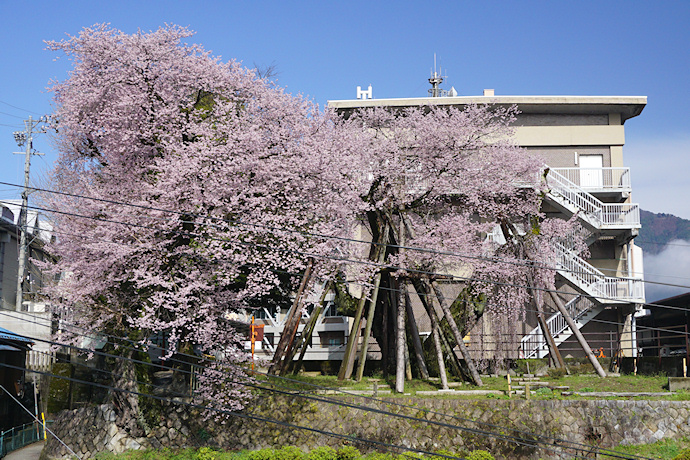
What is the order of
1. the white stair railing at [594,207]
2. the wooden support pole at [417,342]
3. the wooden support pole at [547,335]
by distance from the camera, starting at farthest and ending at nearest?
1. the white stair railing at [594,207]
2. the wooden support pole at [547,335]
3. the wooden support pole at [417,342]

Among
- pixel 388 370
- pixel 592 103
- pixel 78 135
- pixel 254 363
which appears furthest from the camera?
pixel 592 103

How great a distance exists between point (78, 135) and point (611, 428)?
20.5 meters

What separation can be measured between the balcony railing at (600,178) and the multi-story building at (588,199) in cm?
5

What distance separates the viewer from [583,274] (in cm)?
3378

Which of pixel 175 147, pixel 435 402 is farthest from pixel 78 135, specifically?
pixel 435 402

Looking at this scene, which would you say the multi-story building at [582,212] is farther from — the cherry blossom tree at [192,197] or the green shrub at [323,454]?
the green shrub at [323,454]

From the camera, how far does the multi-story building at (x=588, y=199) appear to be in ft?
110

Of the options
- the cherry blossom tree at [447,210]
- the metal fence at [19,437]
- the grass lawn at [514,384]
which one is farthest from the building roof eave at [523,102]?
the metal fence at [19,437]

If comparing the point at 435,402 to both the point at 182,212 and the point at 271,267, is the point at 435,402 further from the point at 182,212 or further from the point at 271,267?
the point at 182,212

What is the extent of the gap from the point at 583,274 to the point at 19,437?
2701cm

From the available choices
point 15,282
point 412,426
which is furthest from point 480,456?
point 15,282

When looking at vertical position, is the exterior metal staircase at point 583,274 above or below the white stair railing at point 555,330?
above

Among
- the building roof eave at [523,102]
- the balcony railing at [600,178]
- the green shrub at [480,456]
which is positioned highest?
the building roof eave at [523,102]

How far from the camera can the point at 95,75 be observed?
849 inches
